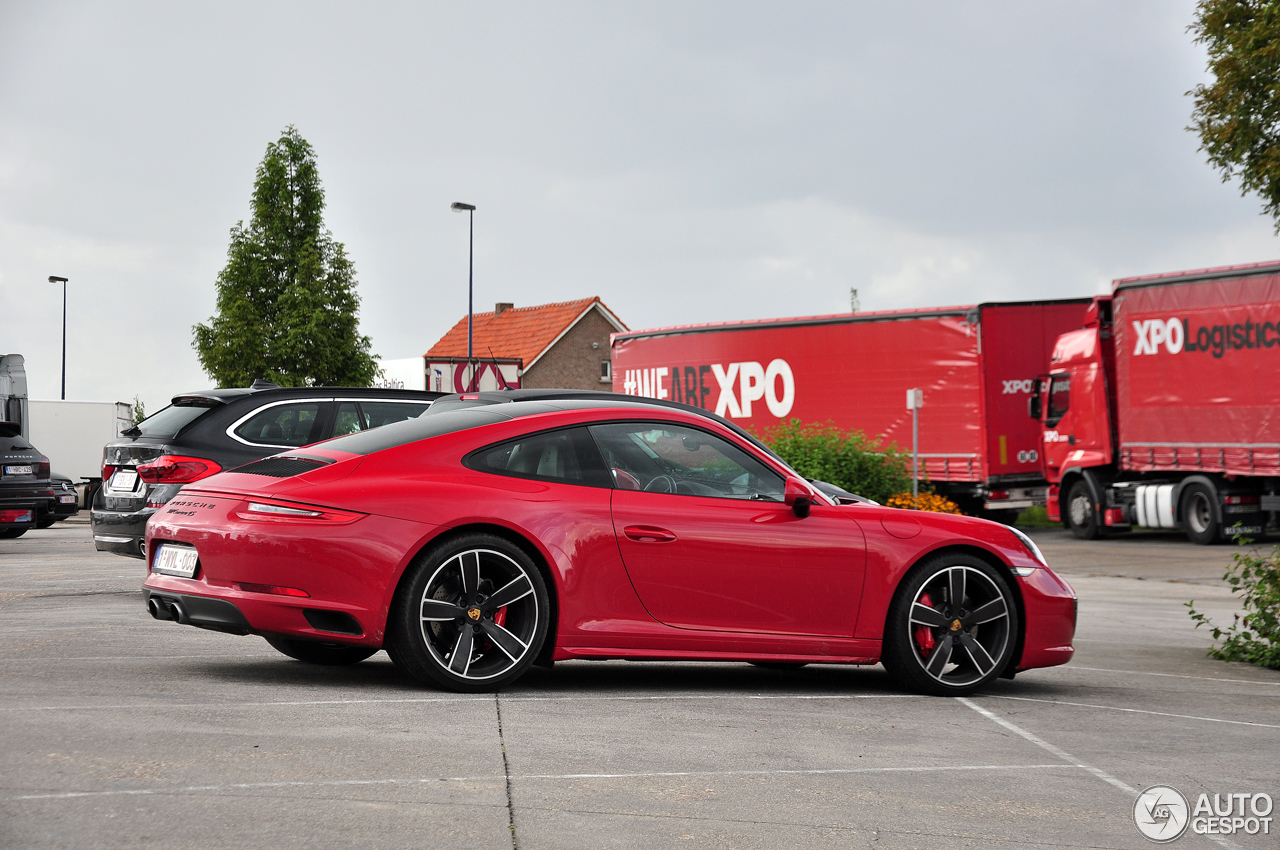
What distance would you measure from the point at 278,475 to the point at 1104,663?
5.37 m

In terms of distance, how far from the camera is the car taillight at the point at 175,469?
385 inches

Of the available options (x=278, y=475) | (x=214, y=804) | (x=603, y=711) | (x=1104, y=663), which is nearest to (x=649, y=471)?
(x=603, y=711)

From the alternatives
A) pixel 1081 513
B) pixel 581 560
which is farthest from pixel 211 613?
pixel 1081 513

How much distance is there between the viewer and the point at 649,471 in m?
6.49

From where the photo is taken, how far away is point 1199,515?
22188 millimetres

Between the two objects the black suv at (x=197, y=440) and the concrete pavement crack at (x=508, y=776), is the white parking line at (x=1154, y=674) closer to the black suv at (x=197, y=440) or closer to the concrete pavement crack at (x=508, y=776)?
the concrete pavement crack at (x=508, y=776)

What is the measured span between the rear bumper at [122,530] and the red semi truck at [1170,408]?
1526 cm

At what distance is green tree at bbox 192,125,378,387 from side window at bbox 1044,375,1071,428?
30.1 meters

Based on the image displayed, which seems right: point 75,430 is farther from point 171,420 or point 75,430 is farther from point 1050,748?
point 1050,748

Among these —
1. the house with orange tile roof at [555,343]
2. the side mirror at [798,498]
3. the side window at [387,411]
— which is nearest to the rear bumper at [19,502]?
the side window at [387,411]

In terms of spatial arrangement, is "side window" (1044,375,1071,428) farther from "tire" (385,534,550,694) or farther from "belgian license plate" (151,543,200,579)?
"belgian license plate" (151,543,200,579)

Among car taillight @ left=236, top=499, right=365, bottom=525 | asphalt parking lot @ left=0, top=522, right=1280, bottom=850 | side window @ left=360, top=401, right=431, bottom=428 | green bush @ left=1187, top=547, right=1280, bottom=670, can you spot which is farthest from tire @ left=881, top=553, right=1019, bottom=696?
side window @ left=360, top=401, right=431, bottom=428

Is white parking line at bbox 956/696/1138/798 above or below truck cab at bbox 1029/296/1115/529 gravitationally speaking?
below

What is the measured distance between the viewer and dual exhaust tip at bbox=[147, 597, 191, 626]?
6121mm
